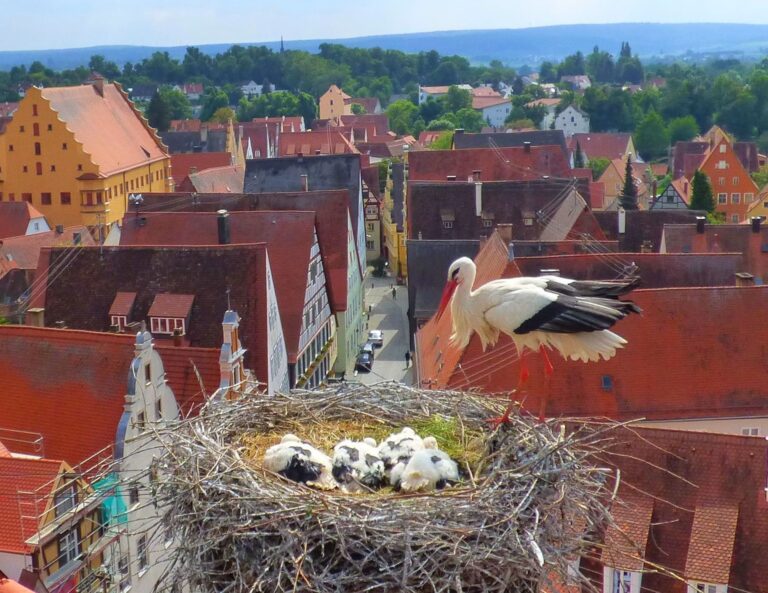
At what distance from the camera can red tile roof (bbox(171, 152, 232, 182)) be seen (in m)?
87.6

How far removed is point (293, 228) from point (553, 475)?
2474 cm

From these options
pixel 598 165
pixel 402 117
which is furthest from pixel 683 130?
pixel 402 117

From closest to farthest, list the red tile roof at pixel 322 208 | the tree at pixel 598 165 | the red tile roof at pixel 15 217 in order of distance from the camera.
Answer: the red tile roof at pixel 322 208
the red tile roof at pixel 15 217
the tree at pixel 598 165

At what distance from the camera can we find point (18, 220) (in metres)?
63.3

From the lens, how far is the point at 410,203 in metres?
51.0

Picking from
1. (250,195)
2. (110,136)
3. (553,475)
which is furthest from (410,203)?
(553,475)

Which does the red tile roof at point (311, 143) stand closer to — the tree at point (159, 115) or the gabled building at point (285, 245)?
the tree at point (159, 115)

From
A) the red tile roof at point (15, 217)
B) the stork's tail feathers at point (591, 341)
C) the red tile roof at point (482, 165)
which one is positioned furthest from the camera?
the red tile roof at point (15, 217)

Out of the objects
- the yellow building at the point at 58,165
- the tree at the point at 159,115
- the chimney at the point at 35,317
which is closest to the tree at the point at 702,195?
the yellow building at the point at 58,165

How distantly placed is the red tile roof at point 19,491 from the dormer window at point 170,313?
8.92 meters

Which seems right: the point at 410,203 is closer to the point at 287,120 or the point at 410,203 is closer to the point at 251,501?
the point at 251,501

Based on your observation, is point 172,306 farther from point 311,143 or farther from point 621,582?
point 311,143

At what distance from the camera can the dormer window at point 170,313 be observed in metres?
28.0

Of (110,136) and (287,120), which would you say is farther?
(287,120)
